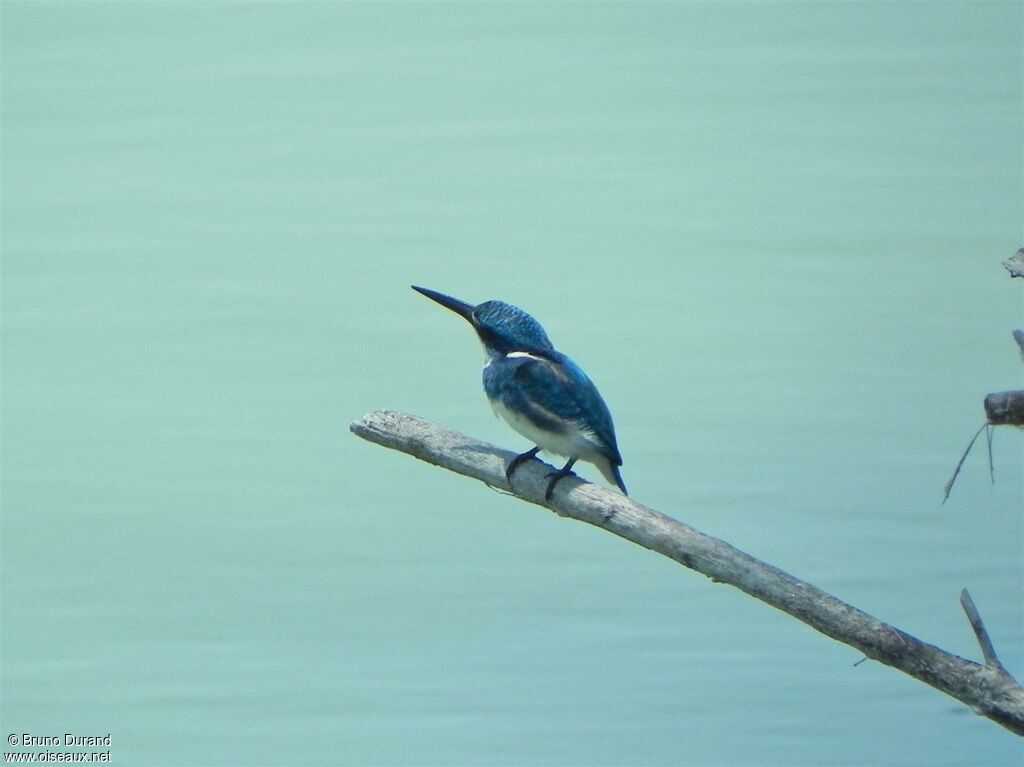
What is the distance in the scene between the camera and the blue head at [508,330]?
280 centimetres

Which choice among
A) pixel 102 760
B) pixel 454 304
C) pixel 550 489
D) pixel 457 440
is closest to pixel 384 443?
pixel 457 440

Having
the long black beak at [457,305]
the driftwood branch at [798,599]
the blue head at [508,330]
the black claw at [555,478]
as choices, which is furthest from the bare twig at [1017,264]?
the long black beak at [457,305]

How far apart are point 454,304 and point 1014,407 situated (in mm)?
1262

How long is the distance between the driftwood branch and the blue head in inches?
15.8

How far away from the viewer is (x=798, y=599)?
6.72ft

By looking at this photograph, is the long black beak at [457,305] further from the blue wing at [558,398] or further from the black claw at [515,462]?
the black claw at [515,462]

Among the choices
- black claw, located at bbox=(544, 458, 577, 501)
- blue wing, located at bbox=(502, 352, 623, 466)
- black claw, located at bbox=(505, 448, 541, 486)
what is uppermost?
blue wing, located at bbox=(502, 352, 623, 466)

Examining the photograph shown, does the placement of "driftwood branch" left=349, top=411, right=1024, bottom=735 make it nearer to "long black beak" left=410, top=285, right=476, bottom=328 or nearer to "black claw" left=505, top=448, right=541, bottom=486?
"black claw" left=505, top=448, right=541, bottom=486

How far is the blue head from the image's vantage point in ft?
9.20

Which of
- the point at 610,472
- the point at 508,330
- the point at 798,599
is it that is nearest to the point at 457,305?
the point at 508,330

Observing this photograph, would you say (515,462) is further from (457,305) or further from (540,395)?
(457,305)

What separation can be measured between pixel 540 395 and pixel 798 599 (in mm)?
774

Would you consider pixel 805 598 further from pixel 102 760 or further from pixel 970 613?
pixel 102 760

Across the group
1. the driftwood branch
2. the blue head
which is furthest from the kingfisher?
the driftwood branch
